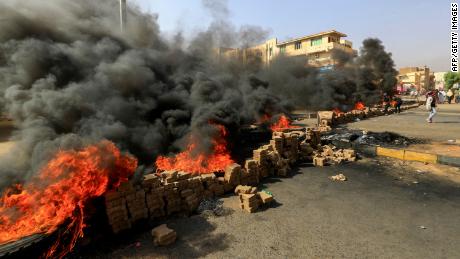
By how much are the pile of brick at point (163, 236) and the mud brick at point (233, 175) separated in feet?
9.14

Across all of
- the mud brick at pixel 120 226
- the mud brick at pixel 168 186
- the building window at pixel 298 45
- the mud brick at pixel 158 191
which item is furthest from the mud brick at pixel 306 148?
the building window at pixel 298 45

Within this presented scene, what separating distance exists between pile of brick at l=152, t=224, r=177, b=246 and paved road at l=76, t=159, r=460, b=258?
0.13 meters

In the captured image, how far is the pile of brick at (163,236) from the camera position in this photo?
535 cm

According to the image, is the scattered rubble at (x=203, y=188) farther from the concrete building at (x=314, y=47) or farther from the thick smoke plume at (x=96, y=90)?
the concrete building at (x=314, y=47)

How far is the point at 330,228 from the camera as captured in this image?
5.83 m

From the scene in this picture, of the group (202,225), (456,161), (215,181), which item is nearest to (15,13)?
(215,181)

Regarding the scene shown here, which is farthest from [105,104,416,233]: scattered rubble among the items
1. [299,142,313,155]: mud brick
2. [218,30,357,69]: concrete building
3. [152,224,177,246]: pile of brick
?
[218,30,357,69]: concrete building

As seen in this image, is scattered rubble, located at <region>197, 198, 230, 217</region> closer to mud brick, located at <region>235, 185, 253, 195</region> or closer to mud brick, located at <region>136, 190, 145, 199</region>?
mud brick, located at <region>235, 185, 253, 195</region>

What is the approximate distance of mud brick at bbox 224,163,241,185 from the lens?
7.99 metres

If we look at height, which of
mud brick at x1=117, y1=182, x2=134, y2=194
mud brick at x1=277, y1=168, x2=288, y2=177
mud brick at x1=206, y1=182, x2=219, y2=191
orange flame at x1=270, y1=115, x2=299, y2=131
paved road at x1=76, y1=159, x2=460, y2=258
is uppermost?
orange flame at x1=270, y1=115, x2=299, y2=131

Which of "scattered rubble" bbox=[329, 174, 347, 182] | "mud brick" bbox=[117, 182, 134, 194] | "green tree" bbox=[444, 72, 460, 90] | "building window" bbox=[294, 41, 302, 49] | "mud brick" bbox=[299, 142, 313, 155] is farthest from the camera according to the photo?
"building window" bbox=[294, 41, 302, 49]

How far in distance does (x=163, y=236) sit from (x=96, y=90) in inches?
300

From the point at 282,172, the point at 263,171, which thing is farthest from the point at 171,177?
the point at 282,172

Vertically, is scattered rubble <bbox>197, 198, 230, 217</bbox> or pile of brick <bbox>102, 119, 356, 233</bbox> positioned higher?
pile of brick <bbox>102, 119, 356, 233</bbox>
